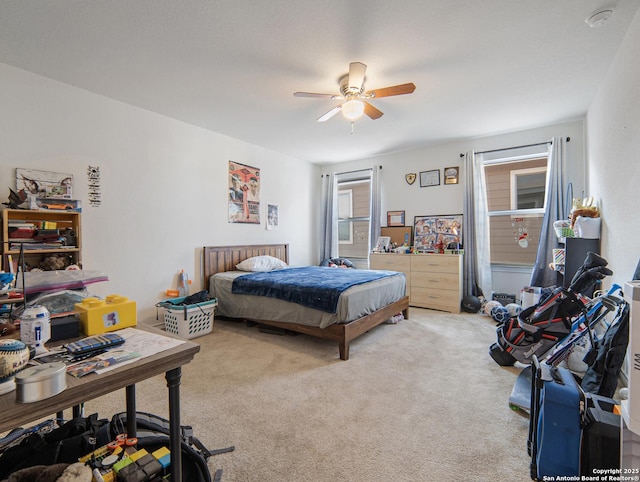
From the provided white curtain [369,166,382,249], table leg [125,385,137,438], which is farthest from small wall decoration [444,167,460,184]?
table leg [125,385,137,438]

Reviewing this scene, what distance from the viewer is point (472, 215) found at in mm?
4535

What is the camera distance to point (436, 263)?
14.7 feet

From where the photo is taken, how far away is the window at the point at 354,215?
5.96m

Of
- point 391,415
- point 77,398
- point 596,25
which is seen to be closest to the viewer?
point 77,398

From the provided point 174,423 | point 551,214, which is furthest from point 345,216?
point 174,423

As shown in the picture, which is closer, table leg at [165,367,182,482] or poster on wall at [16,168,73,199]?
table leg at [165,367,182,482]

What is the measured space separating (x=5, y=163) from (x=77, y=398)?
119 inches

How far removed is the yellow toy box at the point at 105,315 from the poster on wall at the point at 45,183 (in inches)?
92.3

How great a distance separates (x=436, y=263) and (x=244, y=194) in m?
3.20

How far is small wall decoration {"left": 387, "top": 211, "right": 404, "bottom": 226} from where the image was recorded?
5306 mm

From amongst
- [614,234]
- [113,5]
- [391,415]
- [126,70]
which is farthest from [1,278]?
[614,234]

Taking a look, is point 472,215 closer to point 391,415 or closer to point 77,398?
point 391,415

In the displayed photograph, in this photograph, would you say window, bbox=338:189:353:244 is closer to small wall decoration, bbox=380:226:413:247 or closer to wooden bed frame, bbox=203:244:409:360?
small wall decoration, bbox=380:226:413:247

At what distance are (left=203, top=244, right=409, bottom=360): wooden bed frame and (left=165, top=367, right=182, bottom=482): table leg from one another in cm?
185
